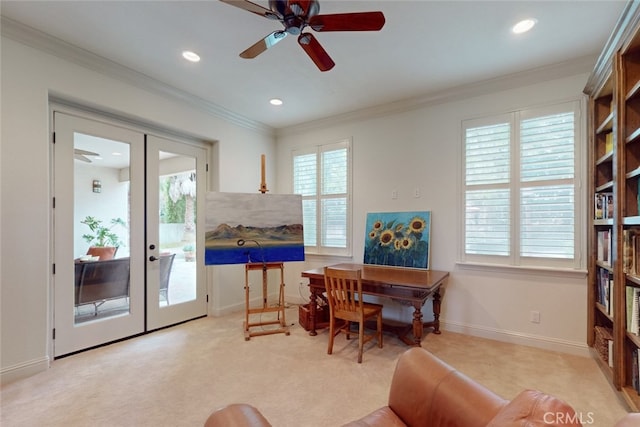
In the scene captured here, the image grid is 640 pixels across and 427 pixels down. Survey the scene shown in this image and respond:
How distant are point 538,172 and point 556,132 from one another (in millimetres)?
431

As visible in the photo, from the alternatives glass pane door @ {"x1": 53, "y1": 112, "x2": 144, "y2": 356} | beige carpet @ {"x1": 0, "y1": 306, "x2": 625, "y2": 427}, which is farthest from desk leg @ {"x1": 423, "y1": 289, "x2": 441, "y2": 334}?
glass pane door @ {"x1": 53, "y1": 112, "x2": 144, "y2": 356}

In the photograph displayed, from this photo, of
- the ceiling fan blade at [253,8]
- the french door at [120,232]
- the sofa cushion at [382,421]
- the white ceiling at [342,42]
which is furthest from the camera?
the french door at [120,232]

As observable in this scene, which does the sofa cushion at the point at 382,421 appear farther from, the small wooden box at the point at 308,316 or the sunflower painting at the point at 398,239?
the sunflower painting at the point at 398,239

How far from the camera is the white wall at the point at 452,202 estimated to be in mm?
3033

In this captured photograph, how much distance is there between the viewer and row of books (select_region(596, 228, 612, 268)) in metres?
2.54

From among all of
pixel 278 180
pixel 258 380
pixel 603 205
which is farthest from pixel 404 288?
pixel 278 180

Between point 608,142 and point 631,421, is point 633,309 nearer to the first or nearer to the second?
point 608,142

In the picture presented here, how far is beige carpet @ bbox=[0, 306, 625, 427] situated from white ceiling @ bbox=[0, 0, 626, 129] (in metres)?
2.93

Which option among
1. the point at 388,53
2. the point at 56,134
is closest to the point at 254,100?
the point at 388,53

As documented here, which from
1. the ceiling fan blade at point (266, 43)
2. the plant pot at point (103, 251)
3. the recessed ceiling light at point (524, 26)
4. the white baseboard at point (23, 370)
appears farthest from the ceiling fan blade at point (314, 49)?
the white baseboard at point (23, 370)

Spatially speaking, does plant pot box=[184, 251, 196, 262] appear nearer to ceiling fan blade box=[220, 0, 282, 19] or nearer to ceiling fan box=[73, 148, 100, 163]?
ceiling fan box=[73, 148, 100, 163]

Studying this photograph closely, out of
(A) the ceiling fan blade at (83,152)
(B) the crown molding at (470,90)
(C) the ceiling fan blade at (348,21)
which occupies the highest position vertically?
(B) the crown molding at (470,90)

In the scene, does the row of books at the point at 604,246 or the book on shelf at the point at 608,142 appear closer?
the row of books at the point at 604,246
